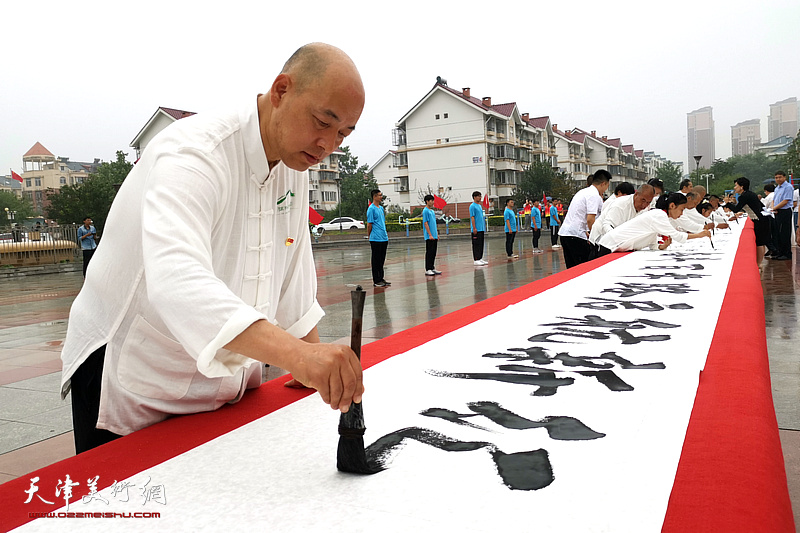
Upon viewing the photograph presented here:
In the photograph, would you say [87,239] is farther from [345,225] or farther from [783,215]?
[345,225]

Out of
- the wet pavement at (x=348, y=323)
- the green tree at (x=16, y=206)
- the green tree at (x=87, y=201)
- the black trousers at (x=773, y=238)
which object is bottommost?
the wet pavement at (x=348, y=323)

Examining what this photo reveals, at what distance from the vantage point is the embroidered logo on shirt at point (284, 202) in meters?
1.48

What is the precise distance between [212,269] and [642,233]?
6231 mm

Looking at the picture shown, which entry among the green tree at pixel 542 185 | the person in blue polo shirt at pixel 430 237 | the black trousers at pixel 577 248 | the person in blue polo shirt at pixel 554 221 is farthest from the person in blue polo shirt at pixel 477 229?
the green tree at pixel 542 185

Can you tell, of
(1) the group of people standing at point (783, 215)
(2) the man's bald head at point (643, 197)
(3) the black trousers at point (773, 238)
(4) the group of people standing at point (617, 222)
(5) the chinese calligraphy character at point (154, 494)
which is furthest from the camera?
(3) the black trousers at point (773, 238)

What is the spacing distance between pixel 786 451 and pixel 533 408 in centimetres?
143

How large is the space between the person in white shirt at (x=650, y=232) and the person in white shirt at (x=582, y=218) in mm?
244

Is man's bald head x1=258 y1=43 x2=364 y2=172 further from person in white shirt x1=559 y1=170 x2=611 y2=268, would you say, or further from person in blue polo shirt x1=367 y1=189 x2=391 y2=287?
person in blue polo shirt x1=367 y1=189 x2=391 y2=287

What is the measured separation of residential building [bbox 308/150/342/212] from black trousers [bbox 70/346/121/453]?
47.7 meters

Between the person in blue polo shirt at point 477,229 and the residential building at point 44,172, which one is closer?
the person in blue polo shirt at point 477,229

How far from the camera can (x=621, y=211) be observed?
7000 mm

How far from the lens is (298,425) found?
55.0 inches

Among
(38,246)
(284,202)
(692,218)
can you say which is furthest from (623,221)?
(38,246)

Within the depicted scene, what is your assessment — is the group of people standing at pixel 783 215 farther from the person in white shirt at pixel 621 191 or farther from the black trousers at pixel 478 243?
the black trousers at pixel 478 243
